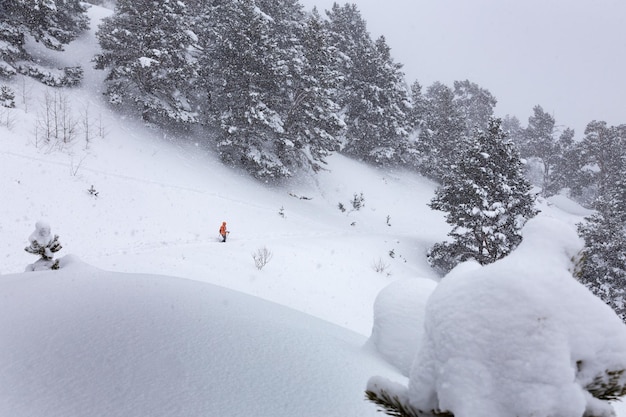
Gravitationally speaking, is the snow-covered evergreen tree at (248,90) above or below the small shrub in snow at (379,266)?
above

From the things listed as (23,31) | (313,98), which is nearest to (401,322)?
(313,98)

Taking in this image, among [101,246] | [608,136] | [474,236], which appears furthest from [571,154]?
[101,246]

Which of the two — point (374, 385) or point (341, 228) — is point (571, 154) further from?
point (374, 385)

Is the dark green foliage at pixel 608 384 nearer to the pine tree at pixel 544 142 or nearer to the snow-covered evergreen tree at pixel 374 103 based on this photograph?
the snow-covered evergreen tree at pixel 374 103

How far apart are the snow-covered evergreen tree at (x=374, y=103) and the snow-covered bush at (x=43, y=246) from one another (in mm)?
29266

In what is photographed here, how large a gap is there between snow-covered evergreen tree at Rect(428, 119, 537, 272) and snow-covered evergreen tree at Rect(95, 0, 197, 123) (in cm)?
1758

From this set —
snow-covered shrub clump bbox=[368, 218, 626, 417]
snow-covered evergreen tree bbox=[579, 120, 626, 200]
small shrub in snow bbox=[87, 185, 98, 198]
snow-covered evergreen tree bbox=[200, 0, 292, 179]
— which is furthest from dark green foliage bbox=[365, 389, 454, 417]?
snow-covered evergreen tree bbox=[579, 120, 626, 200]

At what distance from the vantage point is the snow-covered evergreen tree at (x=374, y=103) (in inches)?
1282

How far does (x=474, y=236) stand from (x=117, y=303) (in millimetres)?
18840

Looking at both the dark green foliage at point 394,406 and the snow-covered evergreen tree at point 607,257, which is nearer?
the dark green foliage at point 394,406

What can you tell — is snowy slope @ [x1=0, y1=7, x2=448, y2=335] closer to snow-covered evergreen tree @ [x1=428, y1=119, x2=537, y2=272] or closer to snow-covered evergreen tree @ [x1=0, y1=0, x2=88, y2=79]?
snow-covered evergreen tree @ [x1=0, y1=0, x2=88, y2=79]

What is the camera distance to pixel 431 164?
1473 inches

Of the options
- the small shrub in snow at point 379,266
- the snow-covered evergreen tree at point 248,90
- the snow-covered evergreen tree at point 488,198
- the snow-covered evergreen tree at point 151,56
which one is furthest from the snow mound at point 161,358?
the snow-covered evergreen tree at point 151,56

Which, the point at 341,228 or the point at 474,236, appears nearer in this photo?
the point at 474,236
